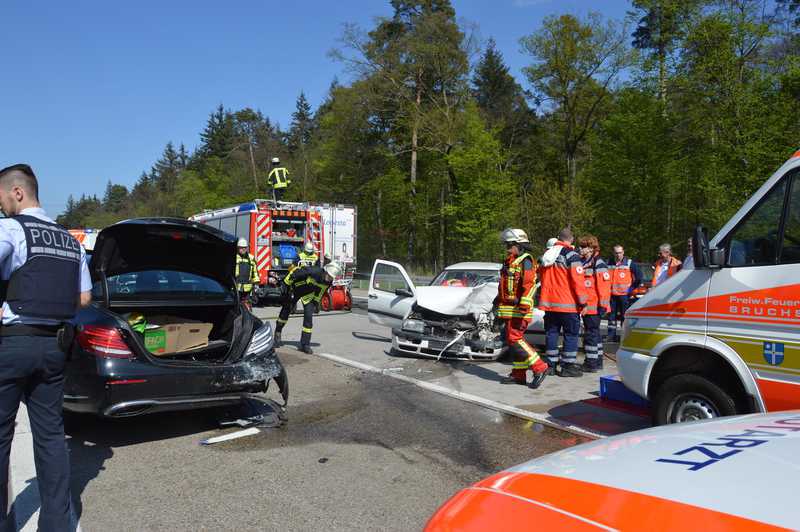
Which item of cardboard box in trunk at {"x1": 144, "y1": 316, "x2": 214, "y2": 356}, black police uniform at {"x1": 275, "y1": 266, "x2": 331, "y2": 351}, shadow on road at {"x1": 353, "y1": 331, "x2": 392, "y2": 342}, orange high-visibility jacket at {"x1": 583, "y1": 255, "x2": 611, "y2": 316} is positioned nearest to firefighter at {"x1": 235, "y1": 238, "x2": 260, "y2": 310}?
black police uniform at {"x1": 275, "y1": 266, "x2": 331, "y2": 351}

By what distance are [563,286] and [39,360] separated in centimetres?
580

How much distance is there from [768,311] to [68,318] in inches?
171

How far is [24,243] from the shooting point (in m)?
3.20

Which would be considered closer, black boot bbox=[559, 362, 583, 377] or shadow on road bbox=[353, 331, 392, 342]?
black boot bbox=[559, 362, 583, 377]

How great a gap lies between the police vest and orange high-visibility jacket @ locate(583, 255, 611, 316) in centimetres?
598

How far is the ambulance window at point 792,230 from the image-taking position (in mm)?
3840

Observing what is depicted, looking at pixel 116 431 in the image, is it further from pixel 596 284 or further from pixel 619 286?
pixel 619 286

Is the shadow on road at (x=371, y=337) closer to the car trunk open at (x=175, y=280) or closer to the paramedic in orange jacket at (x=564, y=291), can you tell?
the paramedic in orange jacket at (x=564, y=291)

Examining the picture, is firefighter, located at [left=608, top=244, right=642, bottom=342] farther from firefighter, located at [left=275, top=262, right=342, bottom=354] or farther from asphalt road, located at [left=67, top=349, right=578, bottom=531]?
asphalt road, located at [left=67, top=349, right=578, bottom=531]

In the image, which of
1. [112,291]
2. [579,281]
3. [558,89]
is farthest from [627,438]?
[558,89]

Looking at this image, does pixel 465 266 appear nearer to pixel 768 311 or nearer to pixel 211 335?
pixel 211 335

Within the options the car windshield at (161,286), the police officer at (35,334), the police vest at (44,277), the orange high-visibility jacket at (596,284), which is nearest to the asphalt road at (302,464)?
the police officer at (35,334)

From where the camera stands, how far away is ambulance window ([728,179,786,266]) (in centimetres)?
399

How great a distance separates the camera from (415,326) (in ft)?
29.3
